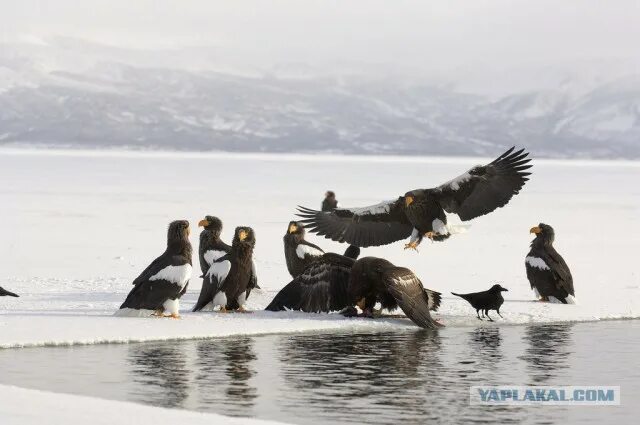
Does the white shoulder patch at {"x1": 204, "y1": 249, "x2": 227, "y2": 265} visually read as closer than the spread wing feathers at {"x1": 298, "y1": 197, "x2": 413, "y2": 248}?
Yes

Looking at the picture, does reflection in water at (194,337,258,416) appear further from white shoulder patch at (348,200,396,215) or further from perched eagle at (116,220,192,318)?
white shoulder patch at (348,200,396,215)

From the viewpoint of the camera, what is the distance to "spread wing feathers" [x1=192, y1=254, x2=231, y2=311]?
14047mm

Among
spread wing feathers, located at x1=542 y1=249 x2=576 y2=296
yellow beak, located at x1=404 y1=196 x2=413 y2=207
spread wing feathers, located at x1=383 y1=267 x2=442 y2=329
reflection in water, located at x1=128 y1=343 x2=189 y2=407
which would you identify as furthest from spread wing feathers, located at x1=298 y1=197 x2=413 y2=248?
reflection in water, located at x1=128 y1=343 x2=189 y2=407

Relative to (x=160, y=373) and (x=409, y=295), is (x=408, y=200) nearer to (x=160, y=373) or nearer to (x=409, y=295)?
(x=409, y=295)

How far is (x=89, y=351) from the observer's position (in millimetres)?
11383

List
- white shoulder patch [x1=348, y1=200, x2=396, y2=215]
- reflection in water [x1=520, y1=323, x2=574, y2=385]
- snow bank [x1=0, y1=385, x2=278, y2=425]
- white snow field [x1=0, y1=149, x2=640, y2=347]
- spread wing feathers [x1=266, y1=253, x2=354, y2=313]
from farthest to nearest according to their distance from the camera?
white shoulder patch [x1=348, y1=200, x2=396, y2=215] < spread wing feathers [x1=266, y1=253, x2=354, y2=313] < white snow field [x1=0, y1=149, x2=640, y2=347] < reflection in water [x1=520, y1=323, x2=574, y2=385] < snow bank [x1=0, y1=385, x2=278, y2=425]

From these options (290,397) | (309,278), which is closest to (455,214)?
(309,278)

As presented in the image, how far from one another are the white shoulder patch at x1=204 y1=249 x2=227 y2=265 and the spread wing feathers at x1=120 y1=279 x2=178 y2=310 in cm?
209

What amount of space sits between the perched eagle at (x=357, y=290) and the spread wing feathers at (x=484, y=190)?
2853mm

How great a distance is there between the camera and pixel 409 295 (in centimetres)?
1357

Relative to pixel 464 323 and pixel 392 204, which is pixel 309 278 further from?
pixel 392 204

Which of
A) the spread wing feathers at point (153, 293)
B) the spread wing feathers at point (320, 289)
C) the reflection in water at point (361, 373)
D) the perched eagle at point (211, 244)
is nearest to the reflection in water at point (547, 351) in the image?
the reflection in water at point (361, 373)

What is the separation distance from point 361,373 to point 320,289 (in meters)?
3.69

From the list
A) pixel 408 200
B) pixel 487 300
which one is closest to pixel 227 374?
pixel 487 300
